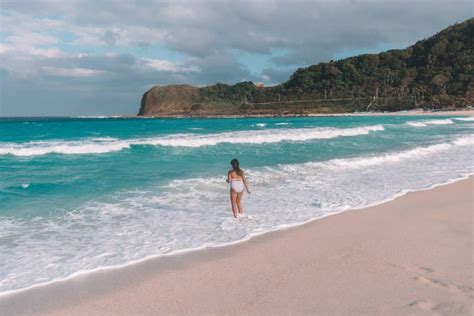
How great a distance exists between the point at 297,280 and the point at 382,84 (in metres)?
134

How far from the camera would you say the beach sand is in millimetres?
4074

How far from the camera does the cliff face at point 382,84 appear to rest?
10656 cm

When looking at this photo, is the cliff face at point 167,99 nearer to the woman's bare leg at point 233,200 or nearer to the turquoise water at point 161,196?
the turquoise water at point 161,196

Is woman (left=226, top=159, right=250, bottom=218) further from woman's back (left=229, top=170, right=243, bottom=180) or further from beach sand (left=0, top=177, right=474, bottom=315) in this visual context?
beach sand (left=0, top=177, right=474, bottom=315)

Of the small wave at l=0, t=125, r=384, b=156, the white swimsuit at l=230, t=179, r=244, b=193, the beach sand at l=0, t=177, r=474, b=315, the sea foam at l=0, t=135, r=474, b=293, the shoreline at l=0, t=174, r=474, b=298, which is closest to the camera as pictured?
the beach sand at l=0, t=177, r=474, b=315

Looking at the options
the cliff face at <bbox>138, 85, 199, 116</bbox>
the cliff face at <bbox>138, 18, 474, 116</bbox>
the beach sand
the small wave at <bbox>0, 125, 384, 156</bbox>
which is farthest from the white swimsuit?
the cliff face at <bbox>138, 85, 199, 116</bbox>

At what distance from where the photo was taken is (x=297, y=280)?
184 inches

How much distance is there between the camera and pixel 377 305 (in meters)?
3.99

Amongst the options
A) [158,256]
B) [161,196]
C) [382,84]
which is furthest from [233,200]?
[382,84]

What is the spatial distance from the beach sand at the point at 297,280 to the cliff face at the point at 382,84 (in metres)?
98.4

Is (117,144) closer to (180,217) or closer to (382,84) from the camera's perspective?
(180,217)

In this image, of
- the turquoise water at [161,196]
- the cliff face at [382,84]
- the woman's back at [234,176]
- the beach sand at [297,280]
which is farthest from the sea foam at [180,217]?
the cliff face at [382,84]

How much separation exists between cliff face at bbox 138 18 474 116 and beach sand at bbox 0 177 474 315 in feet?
323

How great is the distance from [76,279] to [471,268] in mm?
4797
